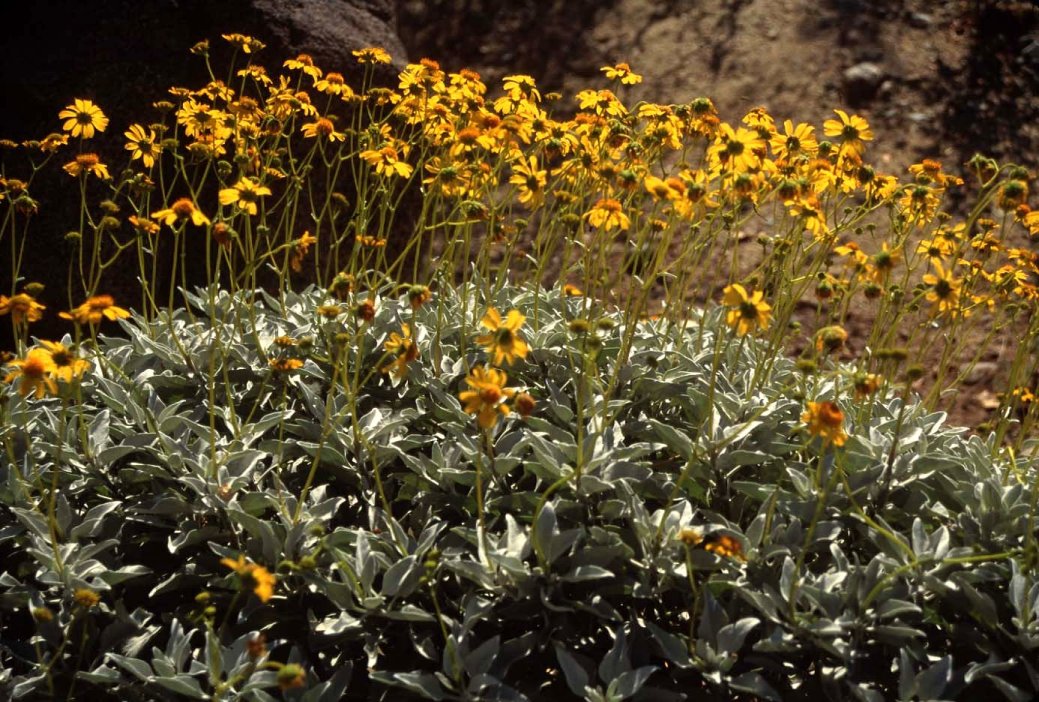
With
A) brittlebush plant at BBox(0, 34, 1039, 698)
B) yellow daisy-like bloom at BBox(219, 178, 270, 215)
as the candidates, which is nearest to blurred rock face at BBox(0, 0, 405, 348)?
brittlebush plant at BBox(0, 34, 1039, 698)

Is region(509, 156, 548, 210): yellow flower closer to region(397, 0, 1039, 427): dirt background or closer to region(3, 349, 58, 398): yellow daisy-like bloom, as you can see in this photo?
region(3, 349, 58, 398): yellow daisy-like bloom

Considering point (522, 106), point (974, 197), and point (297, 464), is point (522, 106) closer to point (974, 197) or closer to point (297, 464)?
point (297, 464)

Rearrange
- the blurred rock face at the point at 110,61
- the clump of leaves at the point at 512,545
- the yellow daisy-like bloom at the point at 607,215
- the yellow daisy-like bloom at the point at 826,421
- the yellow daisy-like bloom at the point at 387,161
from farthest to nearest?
1. the blurred rock face at the point at 110,61
2. the yellow daisy-like bloom at the point at 387,161
3. the yellow daisy-like bloom at the point at 607,215
4. the clump of leaves at the point at 512,545
5. the yellow daisy-like bloom at the point at 826,421

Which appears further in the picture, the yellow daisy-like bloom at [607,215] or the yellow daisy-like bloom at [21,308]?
the yellow daisy-like bloom at [607,215]

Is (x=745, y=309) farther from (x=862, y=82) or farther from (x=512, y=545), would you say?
(x=862, y=82)

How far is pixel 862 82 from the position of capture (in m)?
6.60

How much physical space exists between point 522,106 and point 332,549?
4.81 ft

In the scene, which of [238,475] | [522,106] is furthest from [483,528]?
[522,106]

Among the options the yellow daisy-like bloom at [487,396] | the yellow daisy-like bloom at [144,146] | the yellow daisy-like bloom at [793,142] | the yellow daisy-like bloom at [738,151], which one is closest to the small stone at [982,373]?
the yellow daisy-like bloom at [793,142]

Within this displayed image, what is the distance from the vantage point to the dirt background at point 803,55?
6.36 meters

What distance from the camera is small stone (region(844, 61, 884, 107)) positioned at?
21.5 ft

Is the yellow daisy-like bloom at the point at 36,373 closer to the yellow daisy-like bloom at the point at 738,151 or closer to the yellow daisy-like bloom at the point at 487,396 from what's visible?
the yellow daisy-like bloom at the point at 487,396

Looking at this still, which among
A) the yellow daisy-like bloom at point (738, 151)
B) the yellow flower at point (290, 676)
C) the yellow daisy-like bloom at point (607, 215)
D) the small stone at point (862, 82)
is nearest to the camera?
the yellow flower at point (290, 676)

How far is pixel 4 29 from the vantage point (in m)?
4.07
